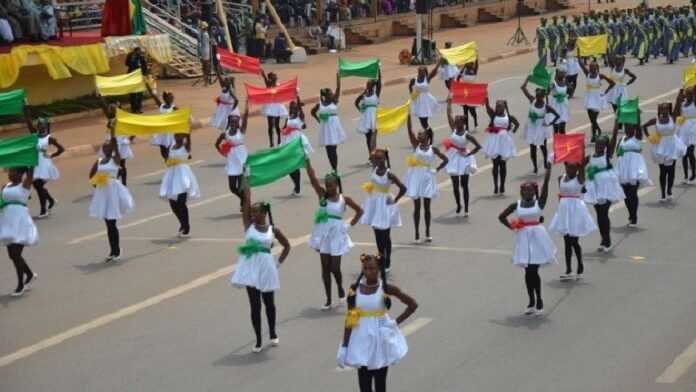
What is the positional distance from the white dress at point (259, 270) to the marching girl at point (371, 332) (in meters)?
2.53

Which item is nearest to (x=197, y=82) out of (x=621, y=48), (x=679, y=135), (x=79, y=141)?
(x=79, y=141)

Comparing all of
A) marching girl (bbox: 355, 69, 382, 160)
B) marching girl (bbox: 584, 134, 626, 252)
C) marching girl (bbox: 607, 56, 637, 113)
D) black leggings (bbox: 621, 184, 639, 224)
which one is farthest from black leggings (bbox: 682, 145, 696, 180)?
marching girl (bbox: 355, 69, 382, 160)

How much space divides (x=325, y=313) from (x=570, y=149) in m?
4.32

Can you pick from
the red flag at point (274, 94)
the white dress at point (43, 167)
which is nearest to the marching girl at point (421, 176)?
the red flag at point (274, 94)

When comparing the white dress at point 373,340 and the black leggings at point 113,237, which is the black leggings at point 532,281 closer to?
the white dress at point 373,340

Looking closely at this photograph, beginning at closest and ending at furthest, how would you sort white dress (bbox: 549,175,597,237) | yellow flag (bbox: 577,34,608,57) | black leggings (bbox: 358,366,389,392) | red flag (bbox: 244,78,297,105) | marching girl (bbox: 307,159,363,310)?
black leggings (bbox: 358,366,389,392)
marching girl (bbox: 307,159,363,310)
white dress (bbox: 549,175,597,237)
red flag (bbox: 244,78,297,105)
yellow flag (bbox: 577,34,608,57)

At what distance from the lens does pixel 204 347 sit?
572 inches

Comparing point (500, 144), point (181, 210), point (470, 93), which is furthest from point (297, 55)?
point (181, 210)

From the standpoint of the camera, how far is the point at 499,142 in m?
22.3

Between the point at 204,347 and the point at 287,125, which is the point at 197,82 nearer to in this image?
the point at 287,125

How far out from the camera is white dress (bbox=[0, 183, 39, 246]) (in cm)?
1688

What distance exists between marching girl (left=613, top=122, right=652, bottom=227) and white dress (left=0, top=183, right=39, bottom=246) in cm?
891

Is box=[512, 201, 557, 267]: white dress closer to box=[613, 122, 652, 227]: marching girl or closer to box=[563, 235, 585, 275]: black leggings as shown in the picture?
box=[563, 235, 585, 275]: black leggings

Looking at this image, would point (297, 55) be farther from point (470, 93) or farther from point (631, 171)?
point (631, 171)
